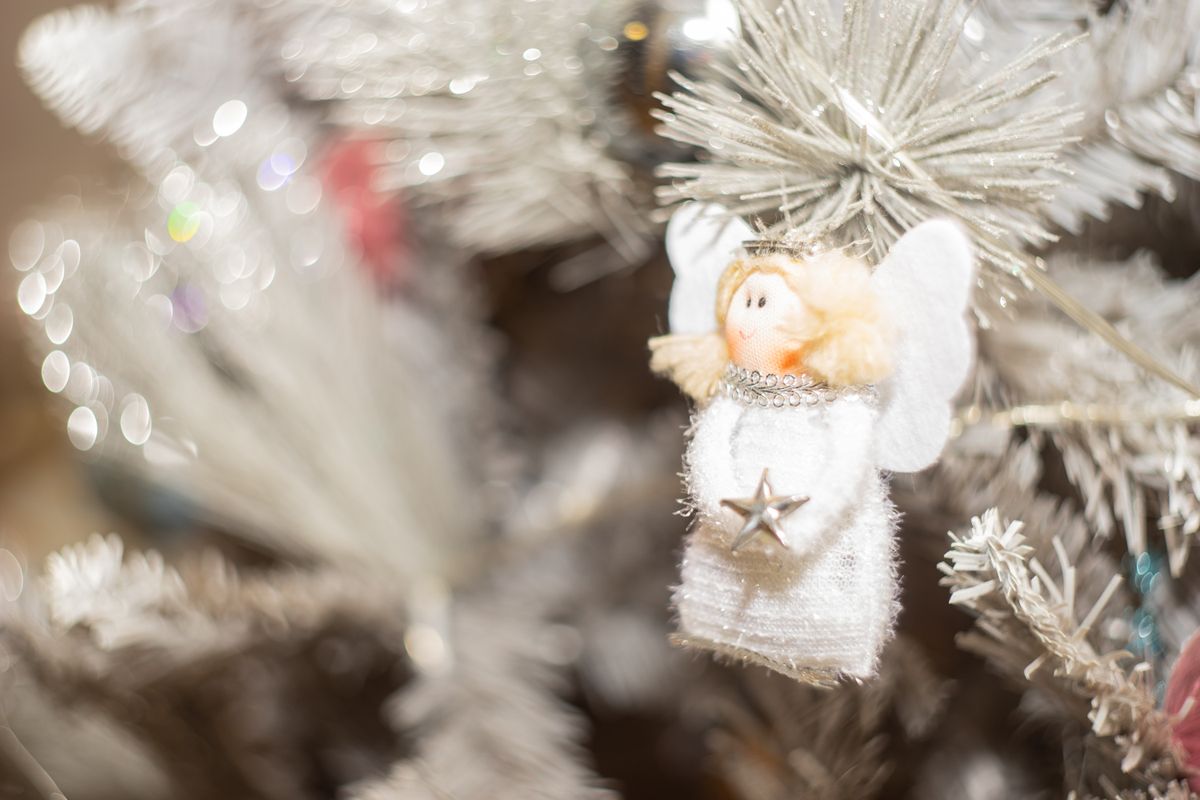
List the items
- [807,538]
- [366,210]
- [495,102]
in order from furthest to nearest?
[366,210], [495,102], [807,538]

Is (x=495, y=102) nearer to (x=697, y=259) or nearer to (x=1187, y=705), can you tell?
(x=697, y=259)

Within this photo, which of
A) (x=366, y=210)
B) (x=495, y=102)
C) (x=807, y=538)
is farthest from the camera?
(x=366, y=210)

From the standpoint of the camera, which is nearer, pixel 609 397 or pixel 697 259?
pixel 697 259

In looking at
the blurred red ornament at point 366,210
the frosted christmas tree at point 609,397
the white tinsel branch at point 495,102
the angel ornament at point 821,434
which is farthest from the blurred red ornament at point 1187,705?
the blurred red ornament at point 366,210

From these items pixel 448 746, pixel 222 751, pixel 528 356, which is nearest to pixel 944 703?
pixel 448 746

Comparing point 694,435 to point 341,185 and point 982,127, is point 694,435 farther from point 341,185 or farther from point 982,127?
point 341,185

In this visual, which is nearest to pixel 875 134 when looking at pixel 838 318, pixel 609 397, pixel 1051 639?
pixel 838 318

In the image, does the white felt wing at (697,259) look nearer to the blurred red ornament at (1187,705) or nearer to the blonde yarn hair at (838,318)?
the blonde yarn hair at (838,318)

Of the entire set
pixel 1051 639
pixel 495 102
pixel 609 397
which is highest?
pixel 495 102
